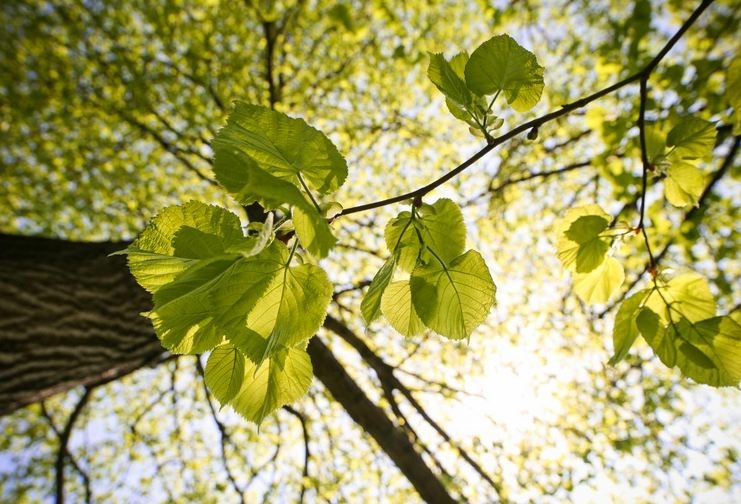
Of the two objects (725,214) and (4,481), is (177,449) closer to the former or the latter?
(4,481)

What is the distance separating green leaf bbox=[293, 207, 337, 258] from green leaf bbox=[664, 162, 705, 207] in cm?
116

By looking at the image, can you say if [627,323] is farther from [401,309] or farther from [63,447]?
[63,447]

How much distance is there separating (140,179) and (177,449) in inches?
139

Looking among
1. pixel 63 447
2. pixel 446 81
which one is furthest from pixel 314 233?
pixel 63 447

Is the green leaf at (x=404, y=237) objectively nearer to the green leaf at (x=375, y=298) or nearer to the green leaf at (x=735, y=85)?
the green leaf at (x=375, y=298)

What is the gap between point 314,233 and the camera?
2.06ft

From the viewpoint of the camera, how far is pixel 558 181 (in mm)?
5301

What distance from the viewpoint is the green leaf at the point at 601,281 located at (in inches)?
50.8

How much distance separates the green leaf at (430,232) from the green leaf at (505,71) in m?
0.26

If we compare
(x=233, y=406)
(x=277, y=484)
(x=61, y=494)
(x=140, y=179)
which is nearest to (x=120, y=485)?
(x=61, y=494)

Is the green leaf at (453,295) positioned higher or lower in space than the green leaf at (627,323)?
higher

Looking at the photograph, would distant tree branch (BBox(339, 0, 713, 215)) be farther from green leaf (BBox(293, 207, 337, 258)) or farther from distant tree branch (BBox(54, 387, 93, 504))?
distant tree branch (BBox(54, 387, 93, 504))

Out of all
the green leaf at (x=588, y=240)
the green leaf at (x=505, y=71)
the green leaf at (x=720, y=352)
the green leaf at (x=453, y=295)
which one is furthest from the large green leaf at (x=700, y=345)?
the green leaf at (x=505, y=71)

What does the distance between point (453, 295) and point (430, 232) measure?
14cm
